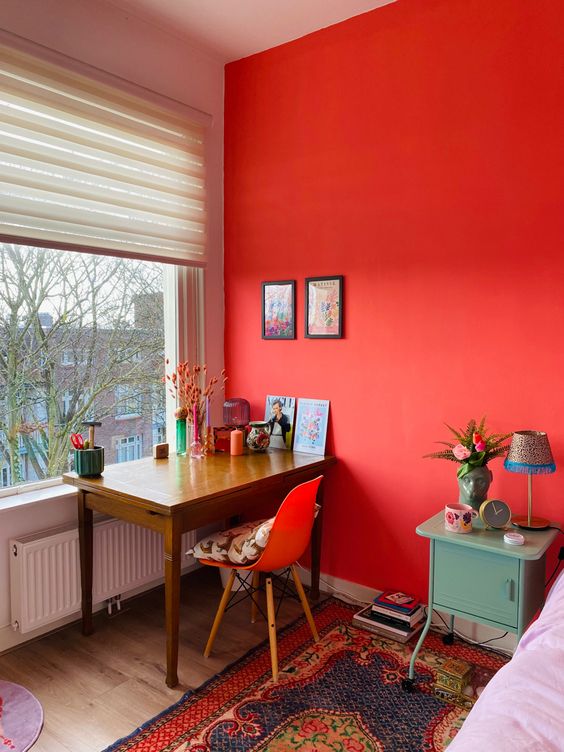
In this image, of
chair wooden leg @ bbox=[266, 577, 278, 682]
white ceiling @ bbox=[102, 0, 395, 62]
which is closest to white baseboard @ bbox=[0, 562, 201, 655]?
chair wooden leg @ bbox=[266, 577, 278, 682]

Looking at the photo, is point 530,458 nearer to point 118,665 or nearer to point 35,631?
point 118,665

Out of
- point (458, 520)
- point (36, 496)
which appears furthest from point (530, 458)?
point (36, 496)

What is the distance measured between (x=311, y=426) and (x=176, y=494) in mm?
967

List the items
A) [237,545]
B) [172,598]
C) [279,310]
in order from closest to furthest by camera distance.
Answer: [172,598] < [237,545] < [279,310]

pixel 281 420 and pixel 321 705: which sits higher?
pixel 281 420

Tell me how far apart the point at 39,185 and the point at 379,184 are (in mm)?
1528

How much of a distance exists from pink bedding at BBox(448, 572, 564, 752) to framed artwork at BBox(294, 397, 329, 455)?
161 centimetres

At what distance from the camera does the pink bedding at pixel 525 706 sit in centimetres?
110

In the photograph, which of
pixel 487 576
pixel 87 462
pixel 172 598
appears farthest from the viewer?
pixel 87 462

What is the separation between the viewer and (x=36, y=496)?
2578mm

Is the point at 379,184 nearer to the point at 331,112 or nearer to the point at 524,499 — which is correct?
the point at 331,112

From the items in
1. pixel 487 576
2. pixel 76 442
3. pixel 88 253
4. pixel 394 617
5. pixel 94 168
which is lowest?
pixel 394 617

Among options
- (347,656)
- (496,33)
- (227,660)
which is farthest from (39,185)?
(347,656)

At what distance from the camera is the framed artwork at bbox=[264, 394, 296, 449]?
3.13 m
